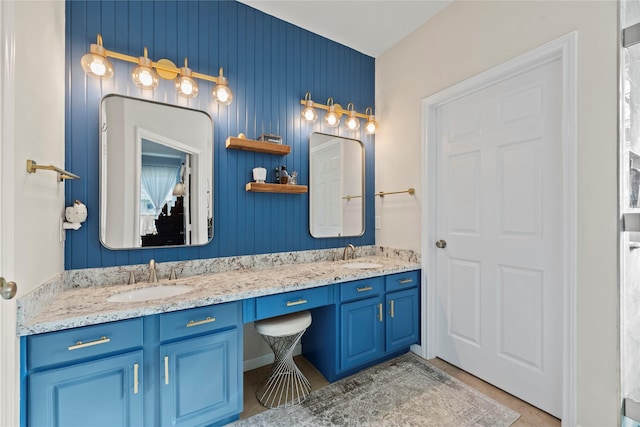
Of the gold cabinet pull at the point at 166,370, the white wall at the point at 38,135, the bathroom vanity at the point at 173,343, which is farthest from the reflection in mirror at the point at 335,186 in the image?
the white wall at the point at 38,135

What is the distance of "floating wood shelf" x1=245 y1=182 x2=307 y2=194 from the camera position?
7.11 ft

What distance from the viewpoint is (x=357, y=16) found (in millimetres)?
2373

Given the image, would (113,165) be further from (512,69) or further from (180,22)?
(512,69)

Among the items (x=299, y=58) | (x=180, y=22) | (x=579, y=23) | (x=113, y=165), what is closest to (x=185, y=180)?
(x=113, y=165)

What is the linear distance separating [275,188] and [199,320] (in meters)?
1.10

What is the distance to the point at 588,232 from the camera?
4.94ft

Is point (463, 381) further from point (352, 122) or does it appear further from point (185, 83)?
point (185, 83)

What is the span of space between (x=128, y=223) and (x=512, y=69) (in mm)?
2670

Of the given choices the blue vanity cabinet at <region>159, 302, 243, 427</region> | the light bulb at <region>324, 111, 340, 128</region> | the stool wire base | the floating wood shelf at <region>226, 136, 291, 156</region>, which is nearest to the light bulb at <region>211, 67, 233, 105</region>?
the floating wood shelf at <region>226, 136, 291, 156</region>

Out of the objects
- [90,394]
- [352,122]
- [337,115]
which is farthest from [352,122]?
[90,394]

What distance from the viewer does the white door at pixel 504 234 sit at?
5.69 feet

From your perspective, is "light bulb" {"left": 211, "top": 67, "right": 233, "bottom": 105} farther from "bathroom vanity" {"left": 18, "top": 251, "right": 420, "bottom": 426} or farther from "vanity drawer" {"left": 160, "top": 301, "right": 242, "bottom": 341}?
"vanity drawer" {"left": 160, "top": 301, "right": 242, "bottom": 341}

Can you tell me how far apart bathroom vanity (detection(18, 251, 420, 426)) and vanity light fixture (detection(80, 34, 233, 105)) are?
125cm

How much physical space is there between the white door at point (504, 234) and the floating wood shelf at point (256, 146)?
1.33 metres
